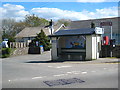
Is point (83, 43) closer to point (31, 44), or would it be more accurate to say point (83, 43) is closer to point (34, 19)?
point (31, 44)

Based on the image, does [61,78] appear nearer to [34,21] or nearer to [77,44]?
[77,44]

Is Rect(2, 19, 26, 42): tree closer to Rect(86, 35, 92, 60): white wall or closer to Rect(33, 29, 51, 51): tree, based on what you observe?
Rect(33, 29, 51, 51): tree

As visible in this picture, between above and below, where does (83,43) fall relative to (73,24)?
below

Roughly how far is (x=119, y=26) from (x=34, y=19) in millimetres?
33943

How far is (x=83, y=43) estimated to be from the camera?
22578mm

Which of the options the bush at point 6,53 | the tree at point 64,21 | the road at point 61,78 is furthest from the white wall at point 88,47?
the tree at point 64,21

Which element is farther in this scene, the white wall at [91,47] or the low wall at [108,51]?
the low wall at [108,51]

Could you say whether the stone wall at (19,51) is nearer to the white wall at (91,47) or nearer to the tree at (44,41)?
the tree at (44,41)

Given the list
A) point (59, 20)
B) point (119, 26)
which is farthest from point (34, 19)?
point (119, 26)

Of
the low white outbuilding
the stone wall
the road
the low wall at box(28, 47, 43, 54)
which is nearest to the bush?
the stone wall

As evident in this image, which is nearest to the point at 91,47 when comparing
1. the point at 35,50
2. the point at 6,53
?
the point at 6,53

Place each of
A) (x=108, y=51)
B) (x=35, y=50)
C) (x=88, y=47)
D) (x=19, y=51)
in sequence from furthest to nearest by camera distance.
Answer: (x=35, y=50)
(x=19, y=51)
(x=108, y=51)
(x=88, y=47)

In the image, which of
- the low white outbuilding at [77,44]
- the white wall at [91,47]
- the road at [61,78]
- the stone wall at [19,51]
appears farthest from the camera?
the stone wall at [19,51]

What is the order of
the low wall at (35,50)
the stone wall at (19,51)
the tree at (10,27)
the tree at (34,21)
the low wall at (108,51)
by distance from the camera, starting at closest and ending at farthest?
the low wall at (108,51) → the stone wall at (19,51) → the low wall at (35,50) → the tree at (10,27) → the tree at (34,21)
